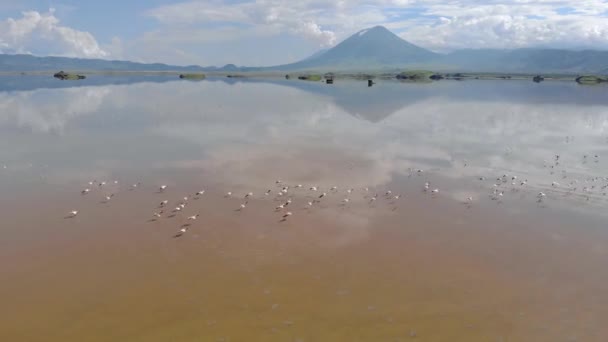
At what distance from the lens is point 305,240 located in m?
16.0

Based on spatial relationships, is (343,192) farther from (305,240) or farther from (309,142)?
(309,142)

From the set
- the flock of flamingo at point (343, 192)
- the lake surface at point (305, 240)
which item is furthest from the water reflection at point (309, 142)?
the flock of flamingo at point (343, 192)

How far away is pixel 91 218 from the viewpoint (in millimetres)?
17797

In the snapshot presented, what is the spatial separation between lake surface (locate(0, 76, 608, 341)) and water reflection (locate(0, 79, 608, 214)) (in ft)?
0.87

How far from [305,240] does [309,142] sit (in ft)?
59.4

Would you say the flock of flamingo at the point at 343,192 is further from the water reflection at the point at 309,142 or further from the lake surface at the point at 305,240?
the water reflection at the point at 309,142

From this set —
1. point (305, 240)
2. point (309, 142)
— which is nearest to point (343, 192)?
point (305, 240)

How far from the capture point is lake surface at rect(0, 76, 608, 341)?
36.5 feet

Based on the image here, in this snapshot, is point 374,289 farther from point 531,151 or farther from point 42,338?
point 531,151

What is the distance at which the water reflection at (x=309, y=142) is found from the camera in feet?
82.4

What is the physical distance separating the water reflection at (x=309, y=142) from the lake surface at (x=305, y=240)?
0.87ft

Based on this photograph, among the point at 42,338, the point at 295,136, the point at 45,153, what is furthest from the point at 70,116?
the point at 42,338

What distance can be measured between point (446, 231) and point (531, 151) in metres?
17.6

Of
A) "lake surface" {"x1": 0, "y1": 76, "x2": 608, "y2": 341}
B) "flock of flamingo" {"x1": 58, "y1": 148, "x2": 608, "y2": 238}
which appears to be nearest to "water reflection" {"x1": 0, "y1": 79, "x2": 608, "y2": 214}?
"lake surface" {"x1": 0, "y1": 76, "x2": 608, "y2": 341}
